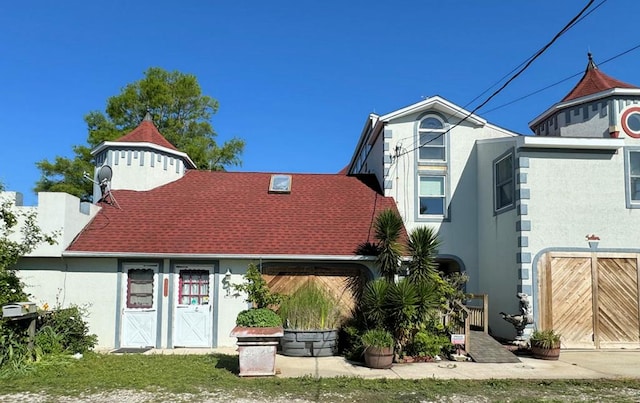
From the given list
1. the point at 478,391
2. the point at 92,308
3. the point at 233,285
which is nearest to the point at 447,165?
the point at 233,285

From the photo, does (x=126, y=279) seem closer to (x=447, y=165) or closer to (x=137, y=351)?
(x=137, y=351)

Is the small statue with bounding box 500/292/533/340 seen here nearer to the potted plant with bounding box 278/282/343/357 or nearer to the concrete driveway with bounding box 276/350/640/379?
the concrete driveway with bounding box 276/350/640/379

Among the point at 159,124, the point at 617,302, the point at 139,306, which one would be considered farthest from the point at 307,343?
the point at 159,124

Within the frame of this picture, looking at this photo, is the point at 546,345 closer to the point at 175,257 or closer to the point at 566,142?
the point at 566,142

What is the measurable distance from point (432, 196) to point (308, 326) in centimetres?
669

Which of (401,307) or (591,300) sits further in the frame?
(591,300)

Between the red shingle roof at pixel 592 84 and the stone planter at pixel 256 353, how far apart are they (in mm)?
13149

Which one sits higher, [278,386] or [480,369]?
[278,386]

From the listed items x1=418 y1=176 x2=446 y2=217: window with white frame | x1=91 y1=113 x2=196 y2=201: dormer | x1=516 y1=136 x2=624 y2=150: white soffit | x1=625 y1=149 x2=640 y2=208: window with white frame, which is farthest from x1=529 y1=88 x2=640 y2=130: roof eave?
x1=91 y1=113 x2=196 y2=201: dormer

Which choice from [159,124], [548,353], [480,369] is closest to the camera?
[480,369]

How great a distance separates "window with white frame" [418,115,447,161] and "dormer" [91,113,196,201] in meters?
8.35

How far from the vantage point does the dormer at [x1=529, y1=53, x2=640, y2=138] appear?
15602 mm

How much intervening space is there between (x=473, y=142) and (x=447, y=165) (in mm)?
1210

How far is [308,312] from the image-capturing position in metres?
12.4
